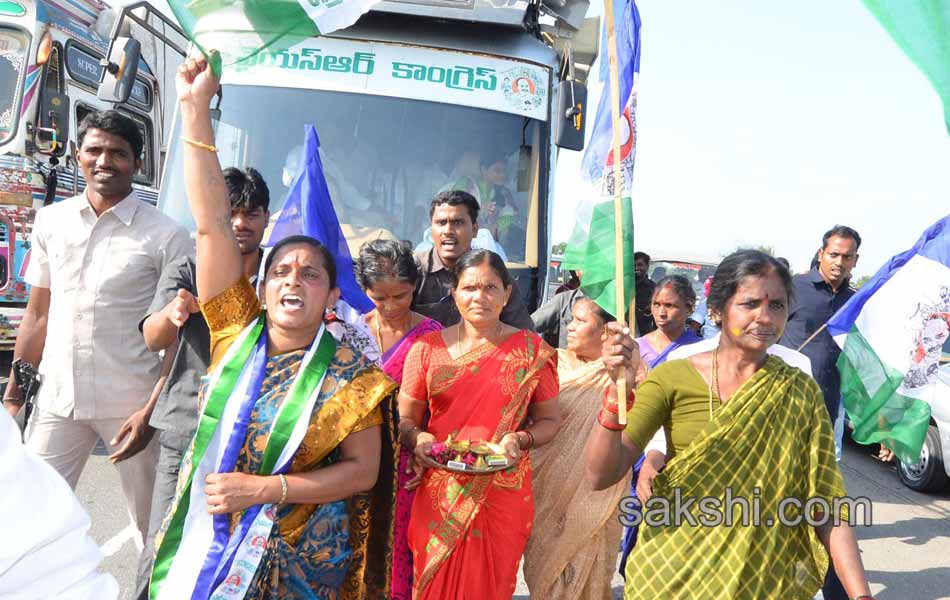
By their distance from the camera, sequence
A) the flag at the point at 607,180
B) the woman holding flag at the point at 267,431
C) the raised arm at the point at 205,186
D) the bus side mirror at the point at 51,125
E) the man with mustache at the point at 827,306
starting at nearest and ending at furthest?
1. the woman holding flag at the point at 267,431
2. the raised arm at the point at 205,186
3. the flag at the point at 607,180
4. the man with mustache at the point at 827,306
5. the bus side mirror at the point at 51,125

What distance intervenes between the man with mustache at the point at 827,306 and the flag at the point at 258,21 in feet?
10.5

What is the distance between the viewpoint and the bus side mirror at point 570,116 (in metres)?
4.58

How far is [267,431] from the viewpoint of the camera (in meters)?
1.93

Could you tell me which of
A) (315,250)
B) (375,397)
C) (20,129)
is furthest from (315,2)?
(20,129)

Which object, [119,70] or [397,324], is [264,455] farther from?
[119,70]

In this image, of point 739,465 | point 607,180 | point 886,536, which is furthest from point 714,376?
point 886,536

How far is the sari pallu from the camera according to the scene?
1894mm

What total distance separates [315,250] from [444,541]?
123 cm

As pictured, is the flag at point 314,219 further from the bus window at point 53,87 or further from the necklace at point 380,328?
the bus window at point 53,87

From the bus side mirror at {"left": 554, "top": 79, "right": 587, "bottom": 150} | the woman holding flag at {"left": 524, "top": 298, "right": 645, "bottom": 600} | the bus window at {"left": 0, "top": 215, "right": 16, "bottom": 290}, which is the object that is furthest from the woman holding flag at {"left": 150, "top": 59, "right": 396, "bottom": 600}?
the bus window at {"left": 0, "top": 215, "right": 16, "bottom": 290}

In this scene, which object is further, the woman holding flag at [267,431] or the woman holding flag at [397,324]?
the woman holding flag at [397,324]

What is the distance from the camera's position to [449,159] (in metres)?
4.62

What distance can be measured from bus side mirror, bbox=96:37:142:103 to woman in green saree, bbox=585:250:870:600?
12.4 feet

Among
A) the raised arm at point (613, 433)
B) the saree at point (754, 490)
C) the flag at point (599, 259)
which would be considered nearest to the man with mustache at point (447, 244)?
the flag at point (599, 259)
